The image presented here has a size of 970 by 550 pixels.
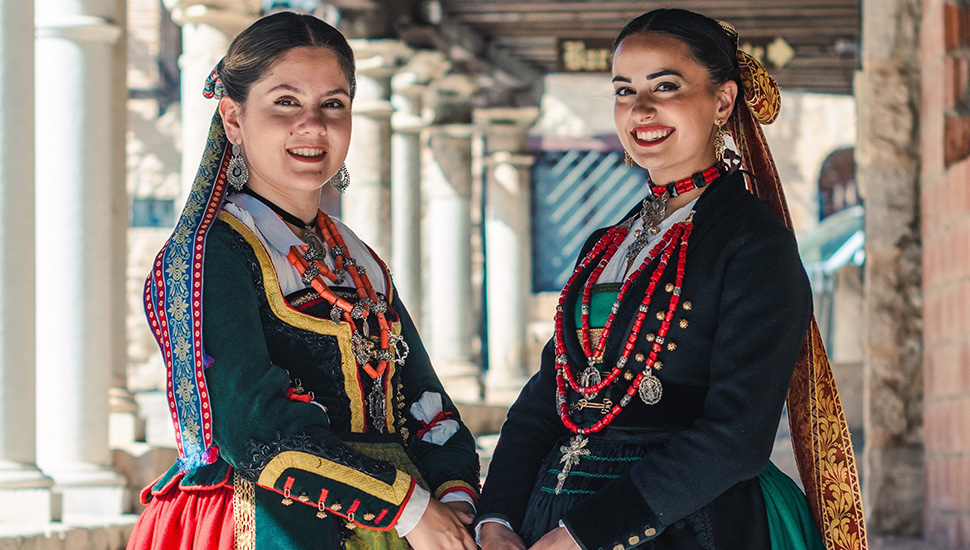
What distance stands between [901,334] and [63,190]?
355 centimetres

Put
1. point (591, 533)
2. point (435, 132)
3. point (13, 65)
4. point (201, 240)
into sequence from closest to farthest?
point (591, 533) → point (201, 240) → point (13, 65) → point (435, 132)

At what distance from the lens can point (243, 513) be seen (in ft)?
7.25

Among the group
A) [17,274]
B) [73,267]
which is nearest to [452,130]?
[73,267]

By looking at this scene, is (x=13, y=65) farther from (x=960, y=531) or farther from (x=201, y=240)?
(x=960, y=531)

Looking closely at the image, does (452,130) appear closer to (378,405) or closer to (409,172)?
(409,172)

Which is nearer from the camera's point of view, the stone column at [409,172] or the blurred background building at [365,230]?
the blurred background building at [365,230]

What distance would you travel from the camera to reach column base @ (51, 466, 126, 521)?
4.63 metres

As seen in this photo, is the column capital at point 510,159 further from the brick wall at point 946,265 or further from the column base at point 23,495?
the column base at point 23,495

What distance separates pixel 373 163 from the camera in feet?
28.8

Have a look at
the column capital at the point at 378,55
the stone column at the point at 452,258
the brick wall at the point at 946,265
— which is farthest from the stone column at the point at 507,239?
the brick wall at the point at 946,265

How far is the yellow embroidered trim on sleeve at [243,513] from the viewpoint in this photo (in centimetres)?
220

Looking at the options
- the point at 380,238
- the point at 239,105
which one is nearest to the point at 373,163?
the point at 380,238

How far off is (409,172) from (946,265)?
6250mm

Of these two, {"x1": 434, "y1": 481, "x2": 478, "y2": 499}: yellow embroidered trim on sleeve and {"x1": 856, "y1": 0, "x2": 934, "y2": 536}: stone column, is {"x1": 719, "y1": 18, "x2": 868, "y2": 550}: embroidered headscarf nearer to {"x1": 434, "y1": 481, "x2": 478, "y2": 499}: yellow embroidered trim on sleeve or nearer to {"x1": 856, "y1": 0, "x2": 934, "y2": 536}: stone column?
{"x1": 434, "y1": 481, "x2": 478, "y2": 499}: yellow embroidered trim on sleeve
